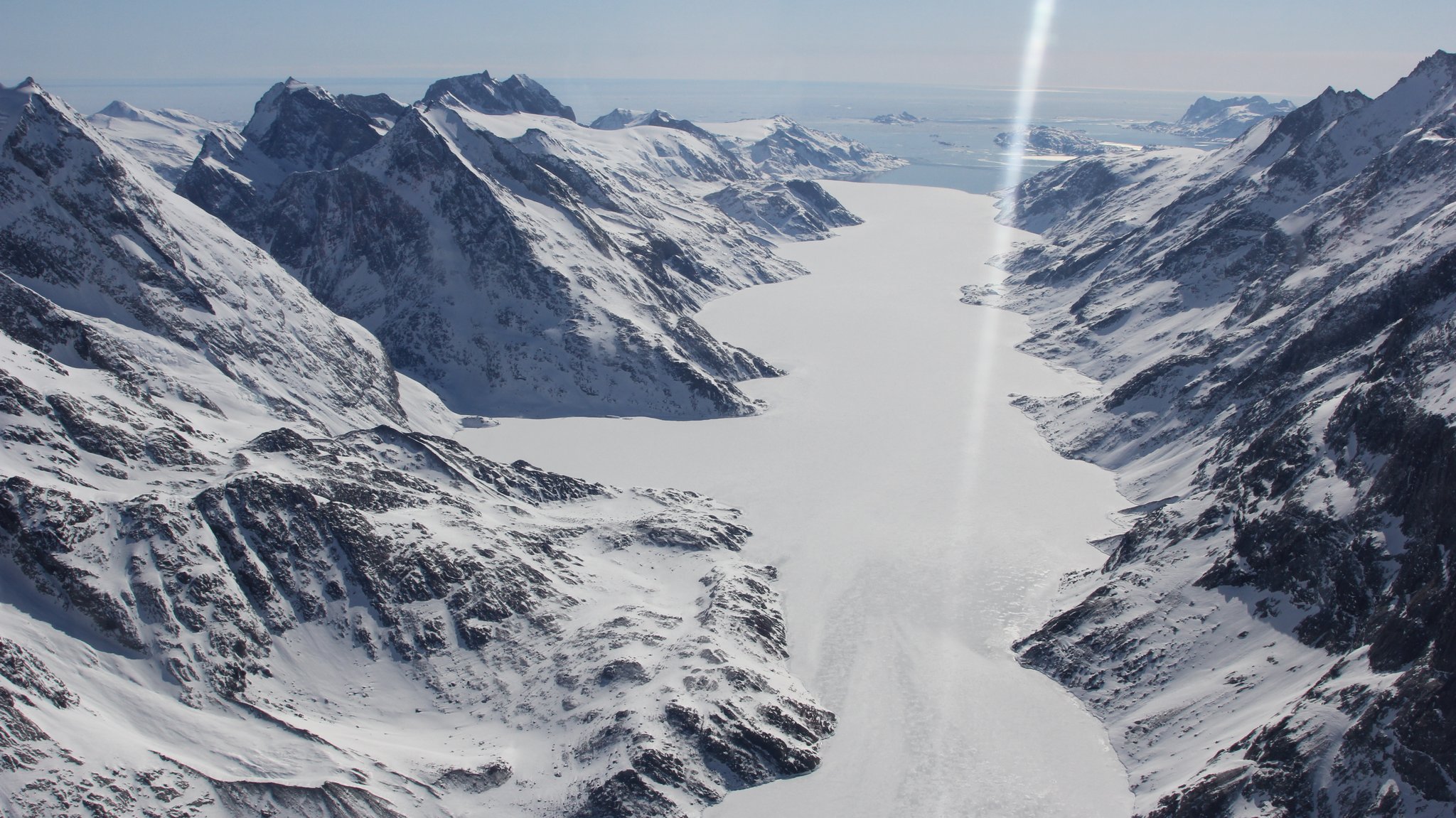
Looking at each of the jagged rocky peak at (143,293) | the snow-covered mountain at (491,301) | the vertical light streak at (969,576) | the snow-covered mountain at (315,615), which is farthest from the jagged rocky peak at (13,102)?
the vertical light streak at (969,576)

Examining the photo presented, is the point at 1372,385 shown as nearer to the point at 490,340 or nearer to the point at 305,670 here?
the point at 305,670

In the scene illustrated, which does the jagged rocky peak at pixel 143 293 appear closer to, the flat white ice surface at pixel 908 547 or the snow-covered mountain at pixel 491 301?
the flat white ice surface at pixel 908 547

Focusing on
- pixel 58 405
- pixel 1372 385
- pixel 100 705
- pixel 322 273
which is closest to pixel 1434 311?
pixel 1372 385

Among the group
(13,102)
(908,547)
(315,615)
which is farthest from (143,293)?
(908,547)

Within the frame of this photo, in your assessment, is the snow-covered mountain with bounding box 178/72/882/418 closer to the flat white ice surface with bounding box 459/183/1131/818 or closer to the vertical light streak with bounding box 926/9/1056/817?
the flat white ice surface with bounding box 459/183/1131/818

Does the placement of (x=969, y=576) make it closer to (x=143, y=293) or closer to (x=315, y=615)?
(x=315, y=615)
